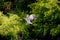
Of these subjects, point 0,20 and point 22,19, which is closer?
point 0,20

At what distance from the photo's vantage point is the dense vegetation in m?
4.41

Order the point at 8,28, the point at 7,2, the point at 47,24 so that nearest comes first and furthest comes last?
the point at 8,28, the point at 47,24, the point at 7,2

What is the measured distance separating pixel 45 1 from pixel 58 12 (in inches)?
15.3

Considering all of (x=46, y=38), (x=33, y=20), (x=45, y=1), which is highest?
(x=45, y=1)

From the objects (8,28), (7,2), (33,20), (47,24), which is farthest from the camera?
(7,2)

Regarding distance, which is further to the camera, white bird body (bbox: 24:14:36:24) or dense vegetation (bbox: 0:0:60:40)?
white bird body (bbox: 24:14:36:24)

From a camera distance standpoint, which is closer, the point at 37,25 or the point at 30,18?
the point at 37,25

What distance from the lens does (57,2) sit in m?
4.59

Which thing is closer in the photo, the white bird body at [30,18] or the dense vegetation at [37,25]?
the dense vegetation at [37,25]

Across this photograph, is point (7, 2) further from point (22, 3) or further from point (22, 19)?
point (22, 19)

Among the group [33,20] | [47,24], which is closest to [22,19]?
[33,20]

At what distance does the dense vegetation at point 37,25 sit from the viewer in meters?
4.41

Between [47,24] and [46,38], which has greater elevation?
[47,24]

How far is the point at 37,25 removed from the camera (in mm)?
4707
